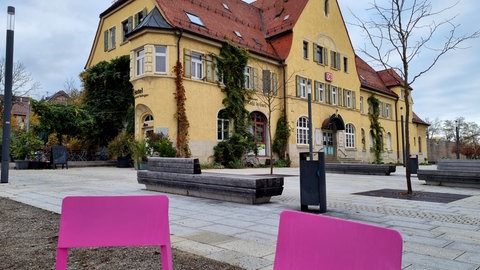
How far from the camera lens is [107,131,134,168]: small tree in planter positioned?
75.8 feet

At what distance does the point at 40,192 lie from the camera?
990 cm

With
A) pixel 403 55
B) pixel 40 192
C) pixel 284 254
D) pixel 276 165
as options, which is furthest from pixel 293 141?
pixel 284 254

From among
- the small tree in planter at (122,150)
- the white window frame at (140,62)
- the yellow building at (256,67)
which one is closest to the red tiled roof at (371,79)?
the yellow building at (256,67)

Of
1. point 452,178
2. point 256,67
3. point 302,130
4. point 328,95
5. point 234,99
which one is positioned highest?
point 256,67

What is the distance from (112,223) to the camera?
2.53 m

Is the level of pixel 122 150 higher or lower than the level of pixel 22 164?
higher

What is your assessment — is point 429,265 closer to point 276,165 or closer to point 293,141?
point 276,165

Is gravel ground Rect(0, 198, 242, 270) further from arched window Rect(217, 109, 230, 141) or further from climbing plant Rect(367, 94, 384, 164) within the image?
climbing plant Rect(367, 94, 384, 164)

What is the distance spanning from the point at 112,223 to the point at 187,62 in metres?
20.6

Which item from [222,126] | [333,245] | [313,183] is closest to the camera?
[333,245]

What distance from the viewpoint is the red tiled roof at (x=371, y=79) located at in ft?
134

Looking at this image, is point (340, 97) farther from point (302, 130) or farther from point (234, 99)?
point (234, 99)

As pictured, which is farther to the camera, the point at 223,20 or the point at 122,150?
the point at 223,20

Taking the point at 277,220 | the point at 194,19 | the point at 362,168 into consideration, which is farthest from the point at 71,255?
the point at 194,19
